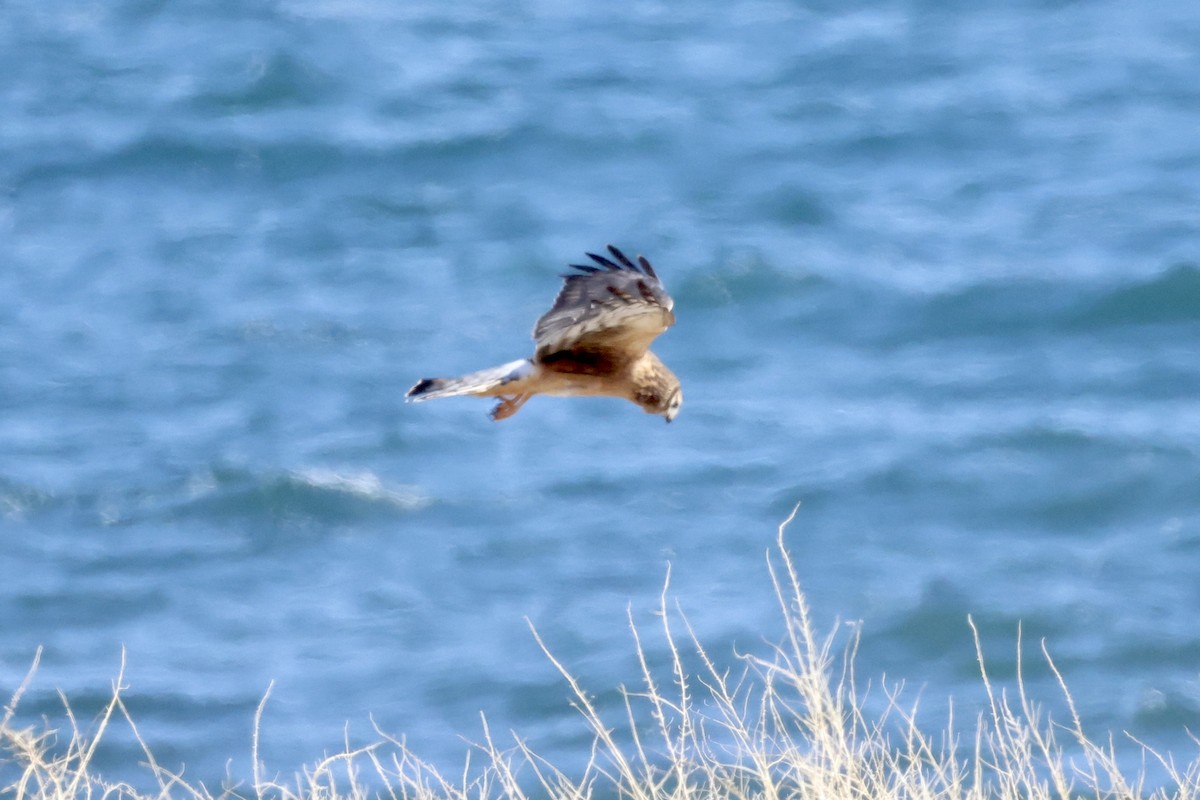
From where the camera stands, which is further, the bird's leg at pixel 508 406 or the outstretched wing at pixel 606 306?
the bird's leg at pixel 508 406

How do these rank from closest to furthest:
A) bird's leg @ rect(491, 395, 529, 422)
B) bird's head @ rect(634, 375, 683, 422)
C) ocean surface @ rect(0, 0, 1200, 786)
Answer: bird's leg @ rect(491, 395, 529, 422) < bird's head @ rect(634, 375, 683, 422) < ocean surface @ rect(0, 0, 1200, 786)

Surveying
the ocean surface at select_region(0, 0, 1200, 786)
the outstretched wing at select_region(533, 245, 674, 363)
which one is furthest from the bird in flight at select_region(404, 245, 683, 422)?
the ocean surface at select_region(0, 0, 1200, 786)

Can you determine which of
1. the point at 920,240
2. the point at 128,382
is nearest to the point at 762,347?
the point at 920,240

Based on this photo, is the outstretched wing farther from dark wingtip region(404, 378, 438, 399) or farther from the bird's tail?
dark wingtip region(404, 378, 438, 399)

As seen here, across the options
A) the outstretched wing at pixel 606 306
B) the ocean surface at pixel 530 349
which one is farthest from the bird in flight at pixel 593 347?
the ocean surface at pixel 530 349

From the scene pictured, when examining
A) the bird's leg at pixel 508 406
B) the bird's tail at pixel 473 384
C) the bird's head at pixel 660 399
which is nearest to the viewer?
the bird's tail at pixel 473 384

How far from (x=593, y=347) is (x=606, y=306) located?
0.45m

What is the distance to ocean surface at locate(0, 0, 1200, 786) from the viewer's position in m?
21.4

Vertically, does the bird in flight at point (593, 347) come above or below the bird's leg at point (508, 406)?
above

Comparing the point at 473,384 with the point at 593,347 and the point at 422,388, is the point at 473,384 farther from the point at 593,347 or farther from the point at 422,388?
the point at 593,347

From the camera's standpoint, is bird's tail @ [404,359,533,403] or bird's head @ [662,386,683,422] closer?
bird's tail @ [404,359,533,403]

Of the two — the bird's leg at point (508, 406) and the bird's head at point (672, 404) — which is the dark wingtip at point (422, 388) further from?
the bird's head at point (672, 404)

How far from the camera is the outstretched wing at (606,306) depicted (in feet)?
23.5

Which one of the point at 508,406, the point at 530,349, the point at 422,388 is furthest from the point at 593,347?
the point at 530,349
